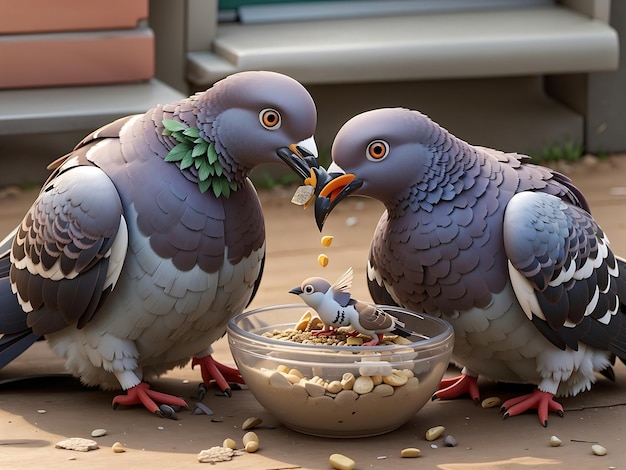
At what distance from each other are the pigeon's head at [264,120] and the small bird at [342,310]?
0.20 meters

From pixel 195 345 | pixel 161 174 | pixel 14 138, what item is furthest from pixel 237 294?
pixel 14 138

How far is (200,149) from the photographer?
1952 millimetres

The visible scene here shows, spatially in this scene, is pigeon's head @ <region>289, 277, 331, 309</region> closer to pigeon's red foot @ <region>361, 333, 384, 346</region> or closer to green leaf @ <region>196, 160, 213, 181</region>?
pigeon's red foot @ <region>361, 333, 384, 346</region>

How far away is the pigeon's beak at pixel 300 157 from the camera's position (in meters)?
1.92

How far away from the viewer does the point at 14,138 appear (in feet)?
12.3

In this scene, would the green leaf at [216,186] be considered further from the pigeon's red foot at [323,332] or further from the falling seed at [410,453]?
the falling seed at [410,453]

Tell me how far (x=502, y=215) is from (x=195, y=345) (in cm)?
61

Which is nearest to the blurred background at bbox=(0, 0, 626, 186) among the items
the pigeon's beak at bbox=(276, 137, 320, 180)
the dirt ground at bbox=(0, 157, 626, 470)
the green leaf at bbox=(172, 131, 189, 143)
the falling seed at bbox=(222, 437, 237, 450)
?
the dirt ground at bbox=(0, 157, 626, 470)

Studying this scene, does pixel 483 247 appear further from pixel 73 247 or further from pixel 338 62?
pixel 338 62

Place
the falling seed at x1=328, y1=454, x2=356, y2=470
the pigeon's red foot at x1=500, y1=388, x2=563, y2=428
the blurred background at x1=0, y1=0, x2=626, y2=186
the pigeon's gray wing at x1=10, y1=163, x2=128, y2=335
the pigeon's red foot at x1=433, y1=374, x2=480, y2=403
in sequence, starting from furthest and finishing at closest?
the blurred background at x1=0, y1=0, x2=626, y2=186
the pigeon's red foot at x1=433, y1=374, x2=480, y2=403
the pigeon's red foot at x1=500, y1=388, x2=563, y2=428
the pigeon's gray wing at x1=10, y1=163, x2=128, y2=335
the falling seed at x1=328, y1=454, x2=356, y2=470

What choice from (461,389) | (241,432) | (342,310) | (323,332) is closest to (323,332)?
(323,332)

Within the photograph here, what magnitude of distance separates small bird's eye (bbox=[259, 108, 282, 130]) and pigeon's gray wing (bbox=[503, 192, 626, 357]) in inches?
16.8

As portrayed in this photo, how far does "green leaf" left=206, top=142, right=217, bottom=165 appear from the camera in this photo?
76.6 inches

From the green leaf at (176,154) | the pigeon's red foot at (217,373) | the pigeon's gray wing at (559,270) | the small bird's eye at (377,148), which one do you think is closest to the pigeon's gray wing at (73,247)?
the green leaf at (176,154)
